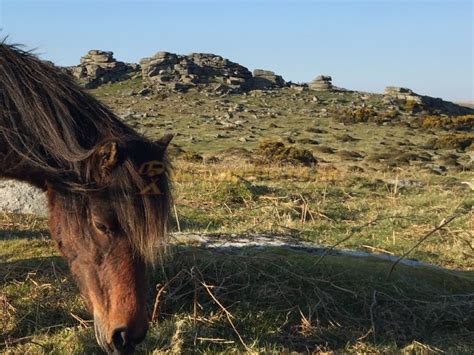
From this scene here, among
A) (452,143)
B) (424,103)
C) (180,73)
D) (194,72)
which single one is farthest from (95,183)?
(194,72)

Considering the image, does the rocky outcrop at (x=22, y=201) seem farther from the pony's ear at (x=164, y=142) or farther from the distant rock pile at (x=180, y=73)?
the distant rock pile at (x=180, y=73)

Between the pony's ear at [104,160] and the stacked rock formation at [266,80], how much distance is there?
70500mm

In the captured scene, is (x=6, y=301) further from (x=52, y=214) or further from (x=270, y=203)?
(x=270, y=203)

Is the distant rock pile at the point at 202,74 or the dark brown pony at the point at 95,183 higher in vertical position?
the distant rock pile at the point at 202,74

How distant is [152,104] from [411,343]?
53842 mm

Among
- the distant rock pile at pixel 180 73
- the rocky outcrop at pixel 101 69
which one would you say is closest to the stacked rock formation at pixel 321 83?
the distant rock pile at pixel 180 73

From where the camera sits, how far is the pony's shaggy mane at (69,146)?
348 centimetres

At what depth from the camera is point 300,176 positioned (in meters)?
15.8

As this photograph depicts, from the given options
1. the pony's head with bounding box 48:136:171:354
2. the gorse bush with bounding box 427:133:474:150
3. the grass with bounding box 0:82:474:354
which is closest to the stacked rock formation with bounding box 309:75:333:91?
the gorse bush with bounding box 427:133:474:150

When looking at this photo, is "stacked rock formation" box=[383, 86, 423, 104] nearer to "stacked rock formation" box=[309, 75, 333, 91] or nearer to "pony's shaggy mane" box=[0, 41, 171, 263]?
"stacked rock formation" box=[309, 75, 333, 91]

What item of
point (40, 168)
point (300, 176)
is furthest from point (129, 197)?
point (300, 176)

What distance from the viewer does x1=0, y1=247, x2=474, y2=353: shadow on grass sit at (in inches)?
176

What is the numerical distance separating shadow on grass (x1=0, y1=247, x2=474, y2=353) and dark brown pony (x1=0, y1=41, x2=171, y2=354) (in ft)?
2.88

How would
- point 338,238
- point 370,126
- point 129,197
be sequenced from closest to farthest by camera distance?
point 129,197 < point 338,238 < point 370,126
